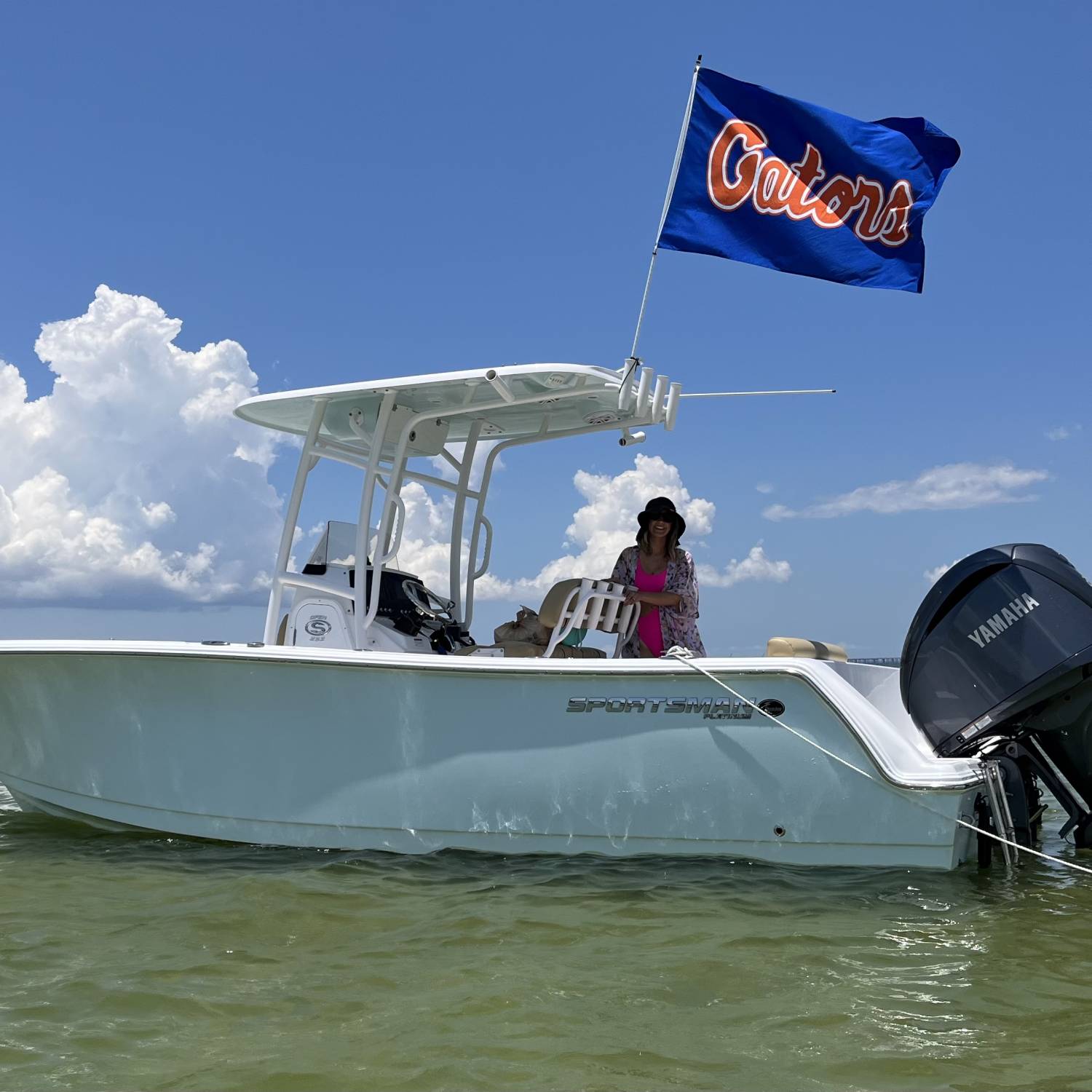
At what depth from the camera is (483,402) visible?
6.10 meters

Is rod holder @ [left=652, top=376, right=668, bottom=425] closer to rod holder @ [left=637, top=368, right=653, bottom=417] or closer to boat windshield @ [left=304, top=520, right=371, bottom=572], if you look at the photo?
rod holder @ [left=637, top=368, right=653, bottom=417]

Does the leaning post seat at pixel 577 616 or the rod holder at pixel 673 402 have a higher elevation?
the rod holder at pixel 673 402

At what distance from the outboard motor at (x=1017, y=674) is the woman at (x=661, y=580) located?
146cm

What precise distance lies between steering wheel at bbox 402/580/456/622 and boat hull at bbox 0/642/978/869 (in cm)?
124

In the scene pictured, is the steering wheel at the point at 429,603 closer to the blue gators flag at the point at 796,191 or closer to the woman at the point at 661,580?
the woman at the point at 661,580

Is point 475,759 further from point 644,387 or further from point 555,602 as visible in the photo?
point 644,387

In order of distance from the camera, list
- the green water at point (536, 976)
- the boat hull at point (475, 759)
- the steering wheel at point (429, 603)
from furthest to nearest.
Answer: the steering wheel at point (429, 603) < the boat hull at point (475, 759) < the green water at point (536, 976)

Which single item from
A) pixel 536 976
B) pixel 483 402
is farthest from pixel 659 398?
pixel 536 976

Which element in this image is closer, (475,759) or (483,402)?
(475,759)

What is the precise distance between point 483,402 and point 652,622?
1.59 m

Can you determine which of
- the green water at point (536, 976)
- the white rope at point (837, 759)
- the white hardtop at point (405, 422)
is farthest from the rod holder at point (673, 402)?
the green water at point (536, 976)

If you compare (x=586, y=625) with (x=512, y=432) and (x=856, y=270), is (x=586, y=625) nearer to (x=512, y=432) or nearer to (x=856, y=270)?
(x=512, y=432)

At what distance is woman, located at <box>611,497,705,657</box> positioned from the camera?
6004 millimetres

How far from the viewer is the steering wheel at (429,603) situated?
6324 mm
